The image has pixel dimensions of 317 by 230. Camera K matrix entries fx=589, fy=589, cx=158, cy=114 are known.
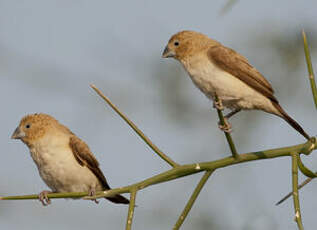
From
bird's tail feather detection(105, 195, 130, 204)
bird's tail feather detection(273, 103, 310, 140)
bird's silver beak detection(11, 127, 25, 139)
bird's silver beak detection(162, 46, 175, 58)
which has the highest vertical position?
bird's silver beak detection(162, 46, 175, 58)

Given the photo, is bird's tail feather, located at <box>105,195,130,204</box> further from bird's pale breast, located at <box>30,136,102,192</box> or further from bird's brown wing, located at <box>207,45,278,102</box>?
bird's brown wing, located at <box>207,45,278,102</box>

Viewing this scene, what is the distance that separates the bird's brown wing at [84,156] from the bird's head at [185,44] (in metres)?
1.33

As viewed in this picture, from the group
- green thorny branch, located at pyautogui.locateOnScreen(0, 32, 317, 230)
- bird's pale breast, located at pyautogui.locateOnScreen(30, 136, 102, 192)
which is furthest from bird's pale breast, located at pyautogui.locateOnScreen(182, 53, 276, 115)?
green thorny branch, located at pyautogui.locateOnScreen(0, 32, 317, 230)

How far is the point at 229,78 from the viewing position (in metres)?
5.62

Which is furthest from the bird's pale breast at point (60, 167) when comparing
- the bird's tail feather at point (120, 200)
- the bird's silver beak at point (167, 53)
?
the bird's silver beak at point (167, 53)

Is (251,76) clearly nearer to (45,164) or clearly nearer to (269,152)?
(45,164)

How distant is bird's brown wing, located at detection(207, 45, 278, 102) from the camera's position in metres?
5.71

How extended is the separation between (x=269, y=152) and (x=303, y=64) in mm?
3386

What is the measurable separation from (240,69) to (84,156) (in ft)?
5.85

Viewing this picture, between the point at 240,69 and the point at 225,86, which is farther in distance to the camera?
the point at 240,69

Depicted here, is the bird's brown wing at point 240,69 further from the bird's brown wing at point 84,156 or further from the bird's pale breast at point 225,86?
the bird's brown wing at point 84,156

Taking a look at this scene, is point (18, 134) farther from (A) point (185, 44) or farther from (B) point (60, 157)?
(A) point (185, 44)

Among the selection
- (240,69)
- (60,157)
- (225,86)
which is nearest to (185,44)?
(240,69)

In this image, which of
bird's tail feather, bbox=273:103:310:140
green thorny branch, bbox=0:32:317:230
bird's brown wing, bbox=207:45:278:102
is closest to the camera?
green thorny branch, bbox=0:32:317:230
